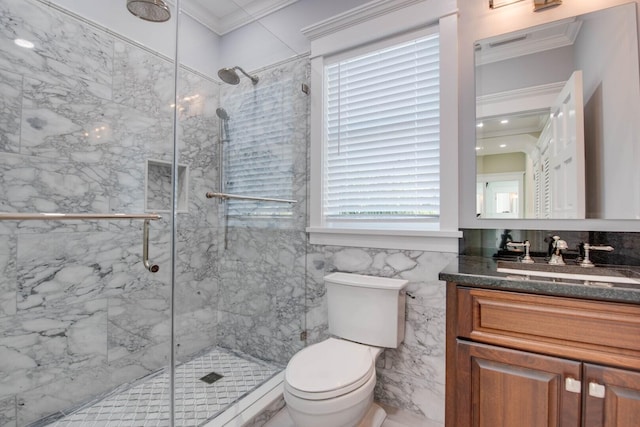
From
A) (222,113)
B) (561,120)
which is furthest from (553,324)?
(222,113)

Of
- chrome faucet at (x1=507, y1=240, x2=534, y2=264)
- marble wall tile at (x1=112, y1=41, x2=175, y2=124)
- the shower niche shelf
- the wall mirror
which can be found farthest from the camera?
the shower niche shelf

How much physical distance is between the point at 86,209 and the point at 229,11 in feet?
5.89

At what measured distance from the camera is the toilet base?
1.59 meters

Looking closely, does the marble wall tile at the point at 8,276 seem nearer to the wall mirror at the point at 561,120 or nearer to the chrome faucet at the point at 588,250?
the wall mirror at the point at 561,120

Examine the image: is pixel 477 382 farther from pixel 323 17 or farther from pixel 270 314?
pixel 323 17

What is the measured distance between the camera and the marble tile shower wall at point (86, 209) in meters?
1.52

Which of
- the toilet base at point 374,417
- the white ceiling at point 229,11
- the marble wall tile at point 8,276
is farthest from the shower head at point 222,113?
the toilet base at point 374,417

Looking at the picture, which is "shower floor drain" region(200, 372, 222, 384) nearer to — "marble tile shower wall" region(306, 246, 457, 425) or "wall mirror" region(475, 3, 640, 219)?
"marble tile shower wall" region(306, 246, 457, 425)

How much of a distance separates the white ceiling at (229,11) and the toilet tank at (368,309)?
6.78 ft

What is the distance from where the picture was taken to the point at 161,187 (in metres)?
2.11

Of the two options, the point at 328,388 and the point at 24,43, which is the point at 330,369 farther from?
the point at 24,43

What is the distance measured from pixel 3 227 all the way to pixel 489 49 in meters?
2.61

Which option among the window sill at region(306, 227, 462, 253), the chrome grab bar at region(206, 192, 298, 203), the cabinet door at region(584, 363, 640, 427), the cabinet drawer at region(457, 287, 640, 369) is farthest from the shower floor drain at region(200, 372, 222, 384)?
the cabinet door at region(584, 363, 640, 427)

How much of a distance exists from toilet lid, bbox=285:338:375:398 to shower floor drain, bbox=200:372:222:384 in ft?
2.75
